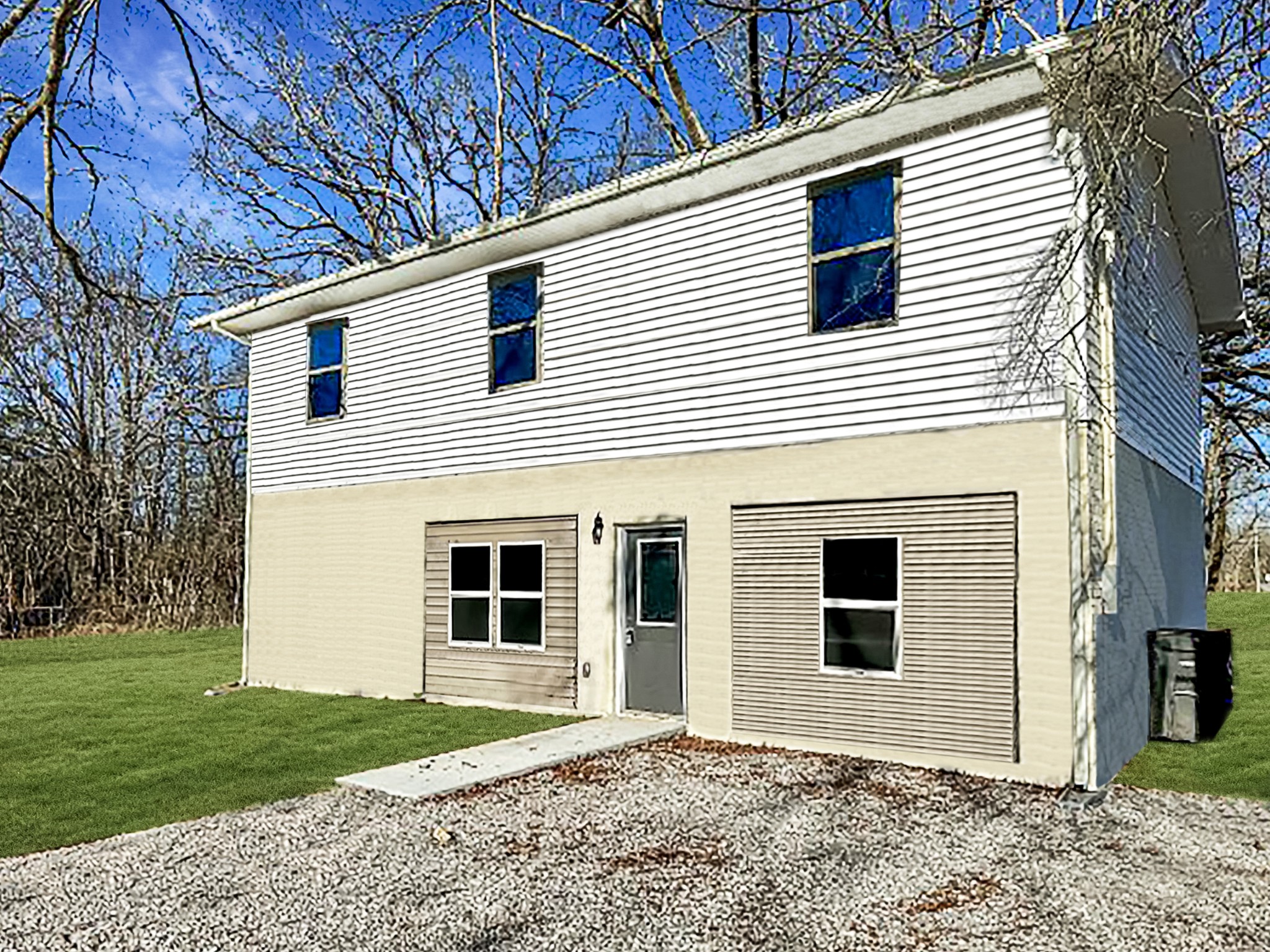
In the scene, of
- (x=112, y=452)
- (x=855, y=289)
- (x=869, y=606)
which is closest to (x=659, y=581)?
(x=869, y=606)

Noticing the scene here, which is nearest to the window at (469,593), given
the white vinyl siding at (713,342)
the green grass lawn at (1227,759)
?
the white vinyl siding at (713,342)

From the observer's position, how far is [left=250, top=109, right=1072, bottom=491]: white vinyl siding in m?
Answer: 8.31

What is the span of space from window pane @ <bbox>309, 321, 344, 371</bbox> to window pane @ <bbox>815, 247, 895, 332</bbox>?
7.85 metres

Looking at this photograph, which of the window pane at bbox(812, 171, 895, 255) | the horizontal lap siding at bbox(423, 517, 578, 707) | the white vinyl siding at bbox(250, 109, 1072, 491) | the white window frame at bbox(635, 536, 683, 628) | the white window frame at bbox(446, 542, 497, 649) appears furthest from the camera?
the white window frame at bbox(446, 542, 497, 649)

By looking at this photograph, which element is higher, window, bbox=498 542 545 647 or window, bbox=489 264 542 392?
window, bbox=489 264 542 392

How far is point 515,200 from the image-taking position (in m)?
26.6

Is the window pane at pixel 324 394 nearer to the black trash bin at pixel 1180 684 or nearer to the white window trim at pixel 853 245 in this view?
the white window trim at pixel 853 245

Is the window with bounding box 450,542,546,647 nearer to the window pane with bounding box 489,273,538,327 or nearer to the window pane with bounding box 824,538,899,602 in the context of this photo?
the window pane with bounding box 489,273,538,327

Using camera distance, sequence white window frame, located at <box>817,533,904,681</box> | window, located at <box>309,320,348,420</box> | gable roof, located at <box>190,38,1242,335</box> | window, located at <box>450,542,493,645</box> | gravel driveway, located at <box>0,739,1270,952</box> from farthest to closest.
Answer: window, located at <box>309,320,348,420</box> < window, located at <box>450,542,493,645</box> < white window frame, located at <box>817,533,904,681</box> < gable roof, located at <box>190,38,1242,335</box> < gravel driveway, located at <box>0,739,1270,952</box>

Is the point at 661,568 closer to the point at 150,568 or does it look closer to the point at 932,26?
the point at 932,26

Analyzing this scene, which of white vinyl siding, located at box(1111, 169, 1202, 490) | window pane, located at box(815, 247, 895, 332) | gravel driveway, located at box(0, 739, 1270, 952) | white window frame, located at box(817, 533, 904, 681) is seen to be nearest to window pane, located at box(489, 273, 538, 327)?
window pane, located at box(815, 247, 895, 332)

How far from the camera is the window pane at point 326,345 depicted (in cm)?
1443

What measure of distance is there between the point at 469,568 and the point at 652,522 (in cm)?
307

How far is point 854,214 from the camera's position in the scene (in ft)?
30.3
